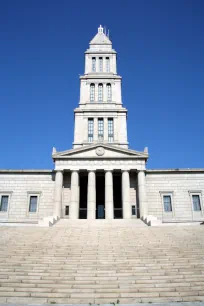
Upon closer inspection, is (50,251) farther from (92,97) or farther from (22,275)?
(92,97)

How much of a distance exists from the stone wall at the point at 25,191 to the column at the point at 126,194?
986 cm

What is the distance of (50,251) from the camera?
52.7 ft

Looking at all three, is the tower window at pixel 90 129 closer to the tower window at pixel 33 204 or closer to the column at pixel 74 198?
the column at pixel 74 198

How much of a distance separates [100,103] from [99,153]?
13.6 metres

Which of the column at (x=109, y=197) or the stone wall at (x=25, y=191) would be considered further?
the stone wall at (x=25, y=191)

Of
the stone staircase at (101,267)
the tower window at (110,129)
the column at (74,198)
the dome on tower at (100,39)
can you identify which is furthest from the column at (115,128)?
the stone staircase at (101,267)

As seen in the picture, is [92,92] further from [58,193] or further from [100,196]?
[58,193]

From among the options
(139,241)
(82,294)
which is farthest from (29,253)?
(139,241)

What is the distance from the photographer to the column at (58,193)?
3238cm

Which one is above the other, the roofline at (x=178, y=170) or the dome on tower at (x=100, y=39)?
the dome on tower at (x=100, y=39)

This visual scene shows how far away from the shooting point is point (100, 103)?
45.3 metres

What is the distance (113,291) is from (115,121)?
34.3m

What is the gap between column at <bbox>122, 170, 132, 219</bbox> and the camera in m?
32.5

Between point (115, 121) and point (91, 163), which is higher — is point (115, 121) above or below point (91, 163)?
above
